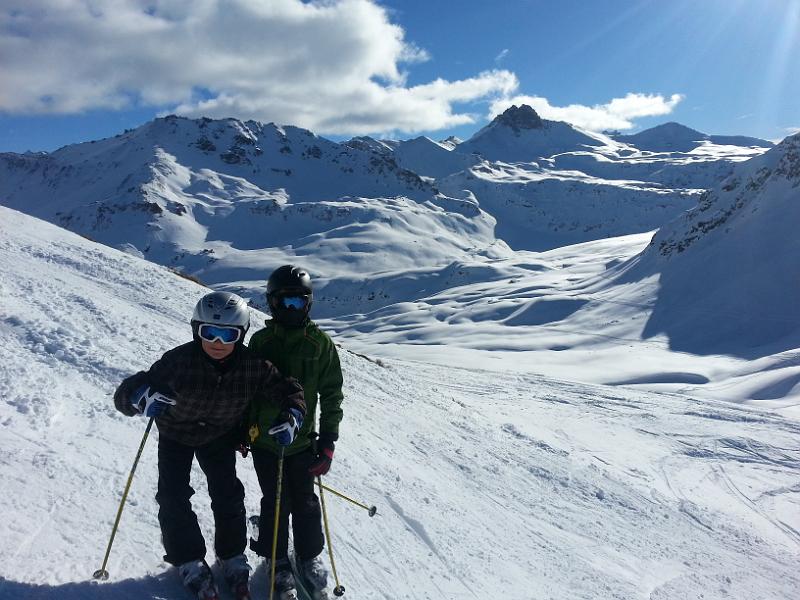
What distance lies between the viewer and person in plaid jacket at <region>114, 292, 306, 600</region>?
3.70m

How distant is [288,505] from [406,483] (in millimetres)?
3613

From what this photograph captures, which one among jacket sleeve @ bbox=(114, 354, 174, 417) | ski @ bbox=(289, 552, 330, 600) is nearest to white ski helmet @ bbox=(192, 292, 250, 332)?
jacket sleeve @ bbox=(114, 354, 174, 417)

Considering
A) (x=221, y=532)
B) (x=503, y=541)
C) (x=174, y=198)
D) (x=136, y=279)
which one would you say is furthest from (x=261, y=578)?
(x=174, y=198)

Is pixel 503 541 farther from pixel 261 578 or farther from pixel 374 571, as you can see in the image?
pixel 261 578

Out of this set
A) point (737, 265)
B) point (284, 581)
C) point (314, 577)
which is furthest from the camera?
point (737, 265)

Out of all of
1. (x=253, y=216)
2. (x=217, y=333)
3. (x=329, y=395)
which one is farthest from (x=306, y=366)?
(x=253, y=216)

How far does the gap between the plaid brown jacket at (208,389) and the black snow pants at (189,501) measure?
110 millimetres

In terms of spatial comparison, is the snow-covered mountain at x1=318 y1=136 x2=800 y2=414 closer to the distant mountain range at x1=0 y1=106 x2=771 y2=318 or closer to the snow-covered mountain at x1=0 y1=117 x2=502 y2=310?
the distant mountain range at x1=0 y1=106 x2=771 y2=318

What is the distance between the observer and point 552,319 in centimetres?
5769

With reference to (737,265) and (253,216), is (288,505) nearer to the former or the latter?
(737,265)

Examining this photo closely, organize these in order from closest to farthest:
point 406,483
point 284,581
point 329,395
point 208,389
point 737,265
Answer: point 208,389 → point 284,581 → point 329,395 → point 406,483 → point 737,265

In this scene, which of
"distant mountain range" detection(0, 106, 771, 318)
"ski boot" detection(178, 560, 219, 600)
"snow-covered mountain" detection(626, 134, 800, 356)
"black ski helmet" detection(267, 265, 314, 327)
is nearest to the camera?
"ski boot" detection(178, 560, 219, 600)

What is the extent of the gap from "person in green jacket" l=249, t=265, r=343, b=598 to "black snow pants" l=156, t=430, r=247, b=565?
0.79 feet

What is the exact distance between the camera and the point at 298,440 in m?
4.16
